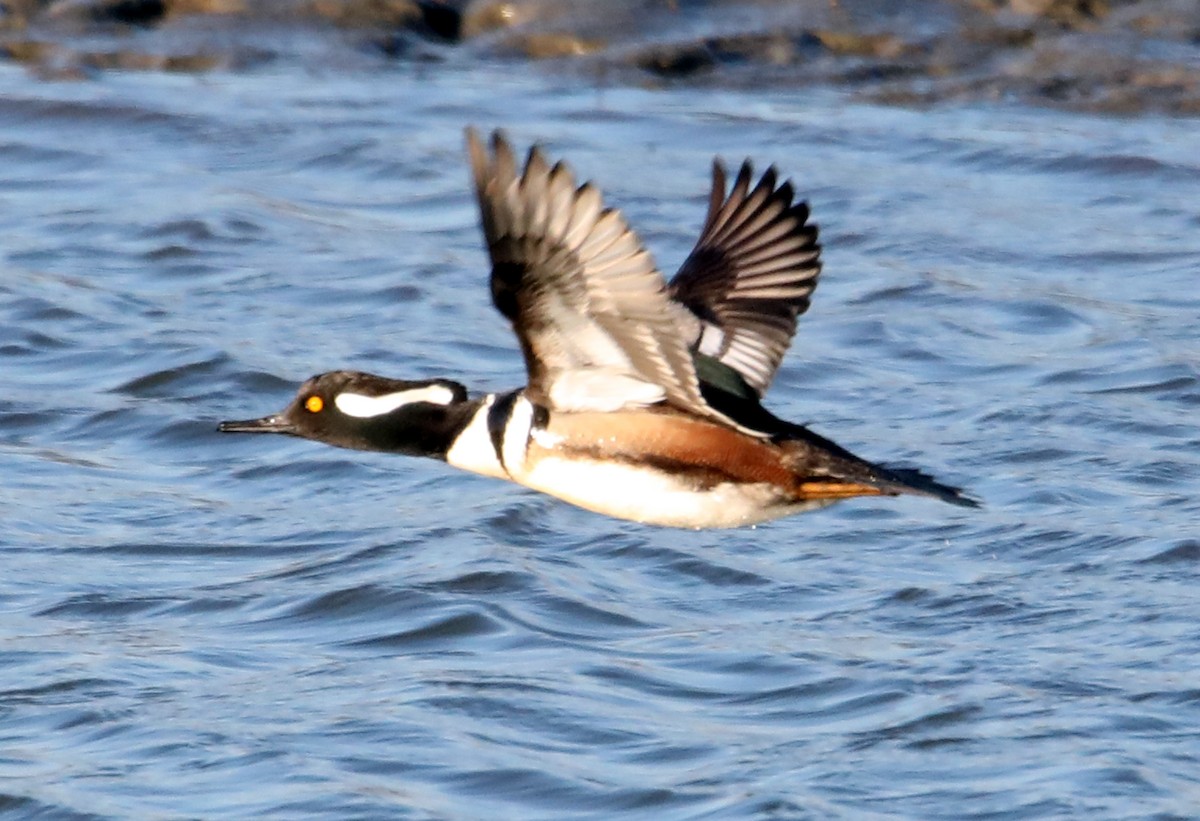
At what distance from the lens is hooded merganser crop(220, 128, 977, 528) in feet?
17.3

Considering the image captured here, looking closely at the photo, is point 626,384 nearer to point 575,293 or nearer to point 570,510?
point 575,293

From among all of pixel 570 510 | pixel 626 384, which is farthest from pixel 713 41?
pixel 626 384

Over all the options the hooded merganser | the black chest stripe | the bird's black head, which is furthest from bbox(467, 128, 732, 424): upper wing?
the bird's black head

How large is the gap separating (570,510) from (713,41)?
6.17 m

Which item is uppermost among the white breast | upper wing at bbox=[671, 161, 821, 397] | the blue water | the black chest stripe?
upper wing at bbox=[671, 161, 821, 397]

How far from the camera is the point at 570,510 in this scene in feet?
30.3

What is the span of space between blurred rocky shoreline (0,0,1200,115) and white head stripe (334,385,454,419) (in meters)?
8.17

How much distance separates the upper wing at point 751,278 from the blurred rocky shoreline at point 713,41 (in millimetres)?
7480

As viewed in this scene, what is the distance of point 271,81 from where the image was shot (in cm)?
1500

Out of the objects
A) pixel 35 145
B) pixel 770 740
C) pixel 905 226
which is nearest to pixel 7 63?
pixel 35 145

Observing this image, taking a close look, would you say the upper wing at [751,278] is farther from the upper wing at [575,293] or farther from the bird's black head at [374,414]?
the bird's black head at [374,414]

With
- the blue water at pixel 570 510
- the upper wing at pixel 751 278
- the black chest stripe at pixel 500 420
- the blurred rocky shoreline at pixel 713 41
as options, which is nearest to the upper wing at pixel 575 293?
the black chest stripe at pixel 500 420

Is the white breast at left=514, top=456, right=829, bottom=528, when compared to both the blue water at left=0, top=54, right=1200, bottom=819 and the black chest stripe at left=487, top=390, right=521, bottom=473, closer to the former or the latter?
the black chest stripe at left=487, top=390, right=521, bottom=473

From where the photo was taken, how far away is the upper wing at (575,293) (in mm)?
5145
